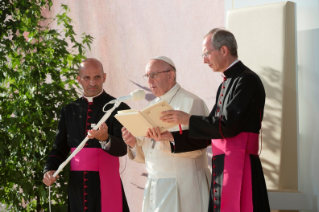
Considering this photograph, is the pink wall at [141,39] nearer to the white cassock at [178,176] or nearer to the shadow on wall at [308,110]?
the white cassock at [178,176]

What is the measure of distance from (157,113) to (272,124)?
1.22 meters

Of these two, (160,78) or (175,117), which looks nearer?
(175,117)

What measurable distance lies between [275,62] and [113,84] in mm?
2527

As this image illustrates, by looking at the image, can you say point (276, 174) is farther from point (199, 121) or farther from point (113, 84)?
point (113, 84)

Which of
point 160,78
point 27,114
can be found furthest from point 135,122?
point 27,114

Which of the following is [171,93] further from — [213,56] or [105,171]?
[105,171]

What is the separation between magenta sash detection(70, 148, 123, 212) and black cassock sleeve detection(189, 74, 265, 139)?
1063 millimetres

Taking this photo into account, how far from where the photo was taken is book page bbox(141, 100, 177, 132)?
8.94 ft

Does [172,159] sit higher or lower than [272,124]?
lower

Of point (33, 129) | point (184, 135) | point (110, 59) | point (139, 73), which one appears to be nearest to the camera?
point (184, 135)

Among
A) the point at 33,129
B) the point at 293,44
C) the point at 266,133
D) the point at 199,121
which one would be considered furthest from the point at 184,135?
the point at 33,129

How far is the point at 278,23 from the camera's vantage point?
11.7 feet

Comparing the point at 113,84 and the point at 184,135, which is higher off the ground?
the point at 113,84

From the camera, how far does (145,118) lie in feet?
9.23
